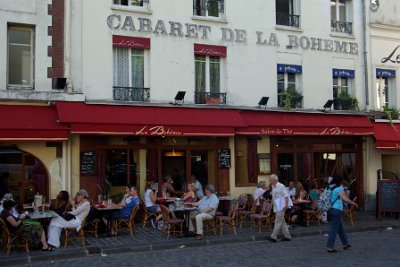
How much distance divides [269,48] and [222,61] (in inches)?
66.9

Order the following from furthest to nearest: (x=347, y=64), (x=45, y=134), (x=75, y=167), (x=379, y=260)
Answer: (x=347, y=64) → (x=75, y=167) → (x=45, y=134) → (x=379, y=260)

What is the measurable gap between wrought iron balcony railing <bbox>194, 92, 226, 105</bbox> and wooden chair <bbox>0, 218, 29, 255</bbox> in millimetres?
6511


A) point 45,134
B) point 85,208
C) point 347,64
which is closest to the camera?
point 85,208

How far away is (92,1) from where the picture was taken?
1351 cm

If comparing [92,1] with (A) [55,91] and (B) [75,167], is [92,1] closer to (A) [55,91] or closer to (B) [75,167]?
(A) [55,91]

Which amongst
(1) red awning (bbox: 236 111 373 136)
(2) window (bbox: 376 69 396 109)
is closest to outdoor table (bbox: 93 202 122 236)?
→ (1) red awning (bbox: 236 111 373 136)

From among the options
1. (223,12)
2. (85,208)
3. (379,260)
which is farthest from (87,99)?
(379,260)

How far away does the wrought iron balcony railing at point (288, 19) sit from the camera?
54.3 feet

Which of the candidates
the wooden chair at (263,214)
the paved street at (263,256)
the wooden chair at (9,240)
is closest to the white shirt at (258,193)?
the wooden chair at (263,214)

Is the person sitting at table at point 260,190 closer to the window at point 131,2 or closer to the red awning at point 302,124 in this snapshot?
the red awning at point 302,124

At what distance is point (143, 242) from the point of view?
428 inches

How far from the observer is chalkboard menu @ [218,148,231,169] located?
49.1 ft

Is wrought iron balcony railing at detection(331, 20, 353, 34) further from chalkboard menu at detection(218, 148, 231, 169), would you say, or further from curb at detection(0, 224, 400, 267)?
curb at detection(0, 224, 400, 267)

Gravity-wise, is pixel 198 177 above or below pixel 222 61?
below
